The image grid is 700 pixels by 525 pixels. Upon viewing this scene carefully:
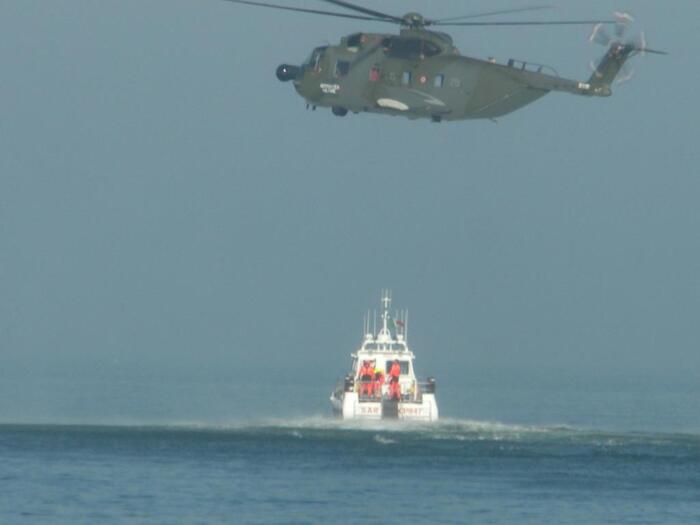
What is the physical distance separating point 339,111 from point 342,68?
121cm

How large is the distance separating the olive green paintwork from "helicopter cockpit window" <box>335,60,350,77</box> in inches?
1.0

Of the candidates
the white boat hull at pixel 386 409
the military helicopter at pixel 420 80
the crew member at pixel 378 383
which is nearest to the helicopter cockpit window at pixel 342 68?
the military helicopter at pixel 420 80

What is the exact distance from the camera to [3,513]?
4462 cm

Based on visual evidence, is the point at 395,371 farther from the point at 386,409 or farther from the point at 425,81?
the point at 425,81

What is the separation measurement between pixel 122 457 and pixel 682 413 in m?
54.9

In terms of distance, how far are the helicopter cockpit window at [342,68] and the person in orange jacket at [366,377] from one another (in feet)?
62.9

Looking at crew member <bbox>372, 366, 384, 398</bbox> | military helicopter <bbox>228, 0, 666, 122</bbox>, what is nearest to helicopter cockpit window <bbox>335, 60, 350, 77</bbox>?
military helicopter <bbox>228, 0, 666, 122</bbox>

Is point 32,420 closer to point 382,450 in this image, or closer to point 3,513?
point 382,450

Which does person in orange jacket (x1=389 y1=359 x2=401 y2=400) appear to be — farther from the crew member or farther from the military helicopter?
the military helicopter

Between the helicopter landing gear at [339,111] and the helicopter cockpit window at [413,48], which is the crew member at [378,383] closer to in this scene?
the helicopter landing gear at [339,111]

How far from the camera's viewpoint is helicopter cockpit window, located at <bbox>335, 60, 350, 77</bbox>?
49478 millimetres

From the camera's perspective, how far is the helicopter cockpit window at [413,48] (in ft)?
161

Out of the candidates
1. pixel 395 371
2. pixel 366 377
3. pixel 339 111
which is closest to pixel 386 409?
pixel 395 371

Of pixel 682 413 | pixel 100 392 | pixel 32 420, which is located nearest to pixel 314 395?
pixel 100 392
